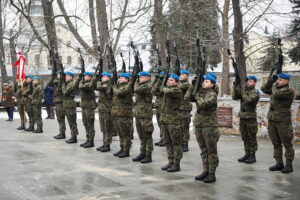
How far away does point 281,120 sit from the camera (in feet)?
26.6

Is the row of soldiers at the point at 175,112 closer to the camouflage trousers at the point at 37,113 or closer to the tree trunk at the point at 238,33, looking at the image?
the camouflage trousers at the point at 37,113

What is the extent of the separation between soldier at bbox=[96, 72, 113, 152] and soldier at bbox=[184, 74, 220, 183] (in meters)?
3.52

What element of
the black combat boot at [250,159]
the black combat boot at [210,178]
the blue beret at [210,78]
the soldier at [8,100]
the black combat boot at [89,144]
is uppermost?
the blue beret at [210,78]

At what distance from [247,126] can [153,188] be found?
316 centimetres

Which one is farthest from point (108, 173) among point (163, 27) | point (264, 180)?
point (163, 27)

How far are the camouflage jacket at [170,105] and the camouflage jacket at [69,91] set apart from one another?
13.5 feet

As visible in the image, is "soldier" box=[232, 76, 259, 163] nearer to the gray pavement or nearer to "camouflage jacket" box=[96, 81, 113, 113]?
the gray pavement

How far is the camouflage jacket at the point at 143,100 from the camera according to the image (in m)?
9.03

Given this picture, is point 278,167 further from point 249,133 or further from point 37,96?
point 37,96

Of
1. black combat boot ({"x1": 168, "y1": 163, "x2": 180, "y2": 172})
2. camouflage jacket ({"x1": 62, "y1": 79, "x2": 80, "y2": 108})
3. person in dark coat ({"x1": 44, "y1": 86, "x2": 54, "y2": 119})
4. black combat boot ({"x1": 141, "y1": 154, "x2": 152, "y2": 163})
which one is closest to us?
black combat boot ({"x1": 168, "y1": 163, "x2": 180, "y2": 172})

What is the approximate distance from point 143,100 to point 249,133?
2388 mm

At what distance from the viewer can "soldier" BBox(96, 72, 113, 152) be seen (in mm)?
10508

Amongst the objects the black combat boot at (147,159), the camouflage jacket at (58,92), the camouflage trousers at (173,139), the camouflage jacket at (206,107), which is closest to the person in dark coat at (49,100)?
the camouflage jacket at (58,92)

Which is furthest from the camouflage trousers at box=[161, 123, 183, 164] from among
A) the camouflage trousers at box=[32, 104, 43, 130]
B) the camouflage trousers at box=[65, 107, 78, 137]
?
the camouflage trousers at box=[32, 104, 43, 130]
